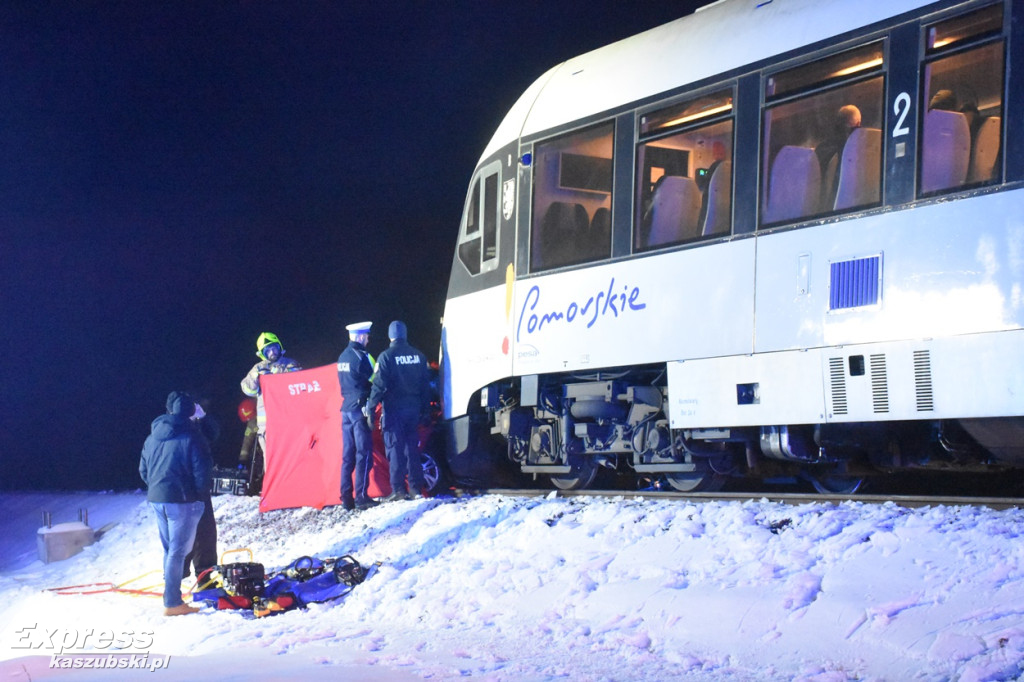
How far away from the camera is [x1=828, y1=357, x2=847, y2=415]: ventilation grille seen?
27.0 ft

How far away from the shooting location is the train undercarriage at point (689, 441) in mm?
8617

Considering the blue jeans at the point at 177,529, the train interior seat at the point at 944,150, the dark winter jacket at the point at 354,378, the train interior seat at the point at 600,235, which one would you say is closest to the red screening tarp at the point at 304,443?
the dark winter jacket at the point at 354,378

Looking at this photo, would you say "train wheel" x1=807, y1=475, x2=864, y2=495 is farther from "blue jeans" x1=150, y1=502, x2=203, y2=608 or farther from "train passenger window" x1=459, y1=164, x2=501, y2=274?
"blue jeans" x1=150, y1=502, x2=203, y2=608

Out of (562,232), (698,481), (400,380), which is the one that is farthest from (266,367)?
(698,481)

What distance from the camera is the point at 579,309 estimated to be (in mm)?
10445

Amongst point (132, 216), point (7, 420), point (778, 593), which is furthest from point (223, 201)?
point (778, 593)

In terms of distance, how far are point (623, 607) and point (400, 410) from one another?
530cm

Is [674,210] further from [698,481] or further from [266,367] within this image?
[266,367]

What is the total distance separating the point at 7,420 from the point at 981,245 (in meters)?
22.3

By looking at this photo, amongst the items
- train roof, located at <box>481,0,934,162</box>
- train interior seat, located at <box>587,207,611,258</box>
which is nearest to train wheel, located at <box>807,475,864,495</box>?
train interior seat, located at <box>587,207,611,258</box>

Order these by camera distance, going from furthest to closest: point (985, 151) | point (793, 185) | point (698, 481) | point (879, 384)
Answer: point (698, 481)
point (793, 185)
point (879, 384)
point (985, 151)

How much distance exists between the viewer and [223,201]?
30.8 meters

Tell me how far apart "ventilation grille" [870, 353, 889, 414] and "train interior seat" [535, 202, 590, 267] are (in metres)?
3.33

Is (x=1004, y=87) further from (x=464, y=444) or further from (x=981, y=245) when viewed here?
(x=464, y=444)
